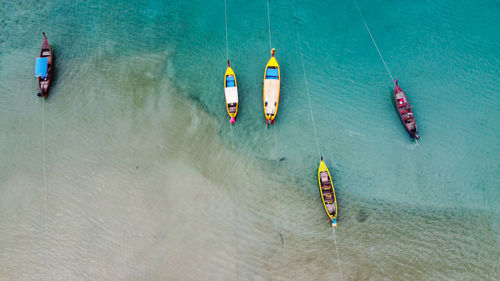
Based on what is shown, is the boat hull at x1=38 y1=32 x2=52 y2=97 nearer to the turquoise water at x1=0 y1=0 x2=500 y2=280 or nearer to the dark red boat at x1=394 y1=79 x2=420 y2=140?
the turquoise water at x1=0 y1=0 x2=500 y2=280

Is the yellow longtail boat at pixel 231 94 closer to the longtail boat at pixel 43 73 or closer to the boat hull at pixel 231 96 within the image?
the boat hull at pixel 231 96

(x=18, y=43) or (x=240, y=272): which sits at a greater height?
(x=18, y=43)

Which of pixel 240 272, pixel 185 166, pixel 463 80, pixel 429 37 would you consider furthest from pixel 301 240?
pixel 429 37

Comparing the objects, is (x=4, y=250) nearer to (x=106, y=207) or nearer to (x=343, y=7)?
(x=106, y=207)

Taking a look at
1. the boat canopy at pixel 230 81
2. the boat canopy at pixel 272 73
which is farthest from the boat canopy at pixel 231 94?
the boat canopy at pixel 272 73

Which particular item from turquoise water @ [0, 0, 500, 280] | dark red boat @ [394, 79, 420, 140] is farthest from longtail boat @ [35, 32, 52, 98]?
dark red boat @ [394, 79, 420, 140]

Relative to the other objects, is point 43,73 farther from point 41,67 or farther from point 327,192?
point 327,192

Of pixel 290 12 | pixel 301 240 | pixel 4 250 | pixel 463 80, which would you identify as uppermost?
pixel 290 12

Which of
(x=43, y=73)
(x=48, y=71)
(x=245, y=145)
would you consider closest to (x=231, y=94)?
(x=245, y=145)

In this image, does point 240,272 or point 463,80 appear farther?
point 463,80
